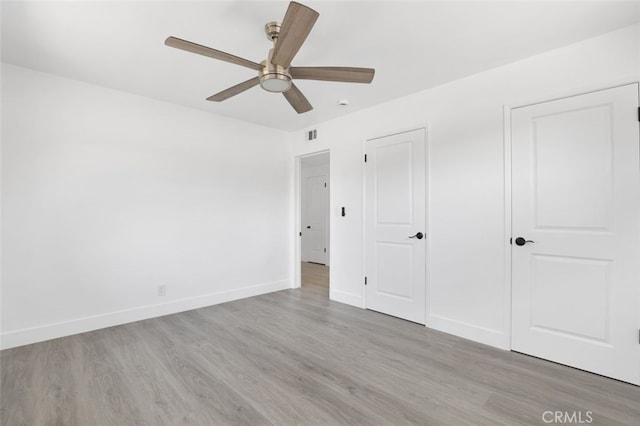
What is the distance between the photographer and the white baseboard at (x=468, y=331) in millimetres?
2609

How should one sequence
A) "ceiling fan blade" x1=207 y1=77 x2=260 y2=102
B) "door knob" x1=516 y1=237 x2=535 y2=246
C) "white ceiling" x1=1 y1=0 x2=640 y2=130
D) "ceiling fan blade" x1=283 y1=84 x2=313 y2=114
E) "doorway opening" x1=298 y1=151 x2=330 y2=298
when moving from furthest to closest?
"doorway opening" x1=298 y1=151 x2=330 y2=298 → "door knob" x1=516 y1=237 x2=535 y2=246 → "ceiling fan blade" x1=283 y1=84 x2=313 y2=114 → "ceiling fan blade" x1=207 y1=77 x2=260 y2=102 → "white ceiling" x1=1 y1=0 x2=640 y2=130

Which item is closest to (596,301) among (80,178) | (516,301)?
(516,301)

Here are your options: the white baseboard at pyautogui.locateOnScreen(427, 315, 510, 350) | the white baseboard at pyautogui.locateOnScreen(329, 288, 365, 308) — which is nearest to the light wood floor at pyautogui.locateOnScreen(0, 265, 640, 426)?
the white baseboard at pyautogui.locateOnScreen(427, 315, 510, 350)

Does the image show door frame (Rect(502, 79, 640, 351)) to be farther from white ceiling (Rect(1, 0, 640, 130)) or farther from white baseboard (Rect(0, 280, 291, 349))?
white baseboard (Rect(0, 280, 291, 349))

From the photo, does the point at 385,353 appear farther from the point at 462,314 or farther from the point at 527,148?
the point at 527,148

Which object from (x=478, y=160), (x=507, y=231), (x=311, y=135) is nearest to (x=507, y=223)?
(x=507, y=231)

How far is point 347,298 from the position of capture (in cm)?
393

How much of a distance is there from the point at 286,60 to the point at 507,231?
7.55 ft

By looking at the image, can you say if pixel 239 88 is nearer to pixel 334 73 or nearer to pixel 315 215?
pixel 334 73

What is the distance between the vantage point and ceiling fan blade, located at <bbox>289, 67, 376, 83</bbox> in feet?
6.23

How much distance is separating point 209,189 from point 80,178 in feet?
4.38

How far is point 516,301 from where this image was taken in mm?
2516

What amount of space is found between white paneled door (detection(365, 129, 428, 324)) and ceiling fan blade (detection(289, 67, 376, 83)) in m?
1.46

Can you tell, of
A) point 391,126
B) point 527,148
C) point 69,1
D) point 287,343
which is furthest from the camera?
point 391,126
